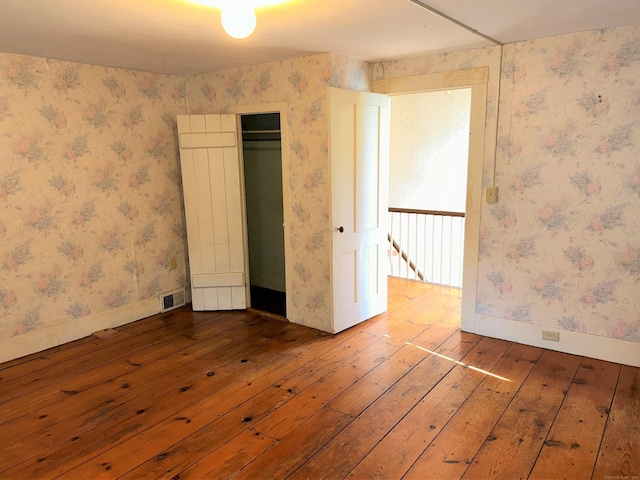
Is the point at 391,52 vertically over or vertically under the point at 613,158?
over

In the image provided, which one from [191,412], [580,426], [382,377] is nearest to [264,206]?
[382,377]

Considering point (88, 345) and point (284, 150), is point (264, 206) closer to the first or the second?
point (284, 150)

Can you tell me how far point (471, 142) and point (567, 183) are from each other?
0.80 m

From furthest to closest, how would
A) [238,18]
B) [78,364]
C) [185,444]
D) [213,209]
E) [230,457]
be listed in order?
1. [213,209]
2. [78,364]
3. [185,444]
4. [230,457]
5. [238,18]

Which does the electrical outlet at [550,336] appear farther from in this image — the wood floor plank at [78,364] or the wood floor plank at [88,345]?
the wood floor plank at [78,364]

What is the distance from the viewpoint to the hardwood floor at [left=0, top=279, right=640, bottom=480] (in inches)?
92.7

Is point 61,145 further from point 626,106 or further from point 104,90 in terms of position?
point 626,106

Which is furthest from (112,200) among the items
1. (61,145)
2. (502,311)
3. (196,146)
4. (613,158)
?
(613,158)

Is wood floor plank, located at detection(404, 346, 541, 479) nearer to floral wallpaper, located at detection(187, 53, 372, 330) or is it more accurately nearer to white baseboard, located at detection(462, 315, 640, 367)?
white baseboard, located at detection(462, 315, 640, 367)

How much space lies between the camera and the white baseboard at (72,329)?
11.9ft

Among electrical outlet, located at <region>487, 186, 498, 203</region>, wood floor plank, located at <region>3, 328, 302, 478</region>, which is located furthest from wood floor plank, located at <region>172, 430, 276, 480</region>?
electrical outlet, located at <region>487, 186, 498, 203</region>

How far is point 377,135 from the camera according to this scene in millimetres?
4180

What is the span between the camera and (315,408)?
113 inches

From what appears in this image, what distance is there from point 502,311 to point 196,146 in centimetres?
320
